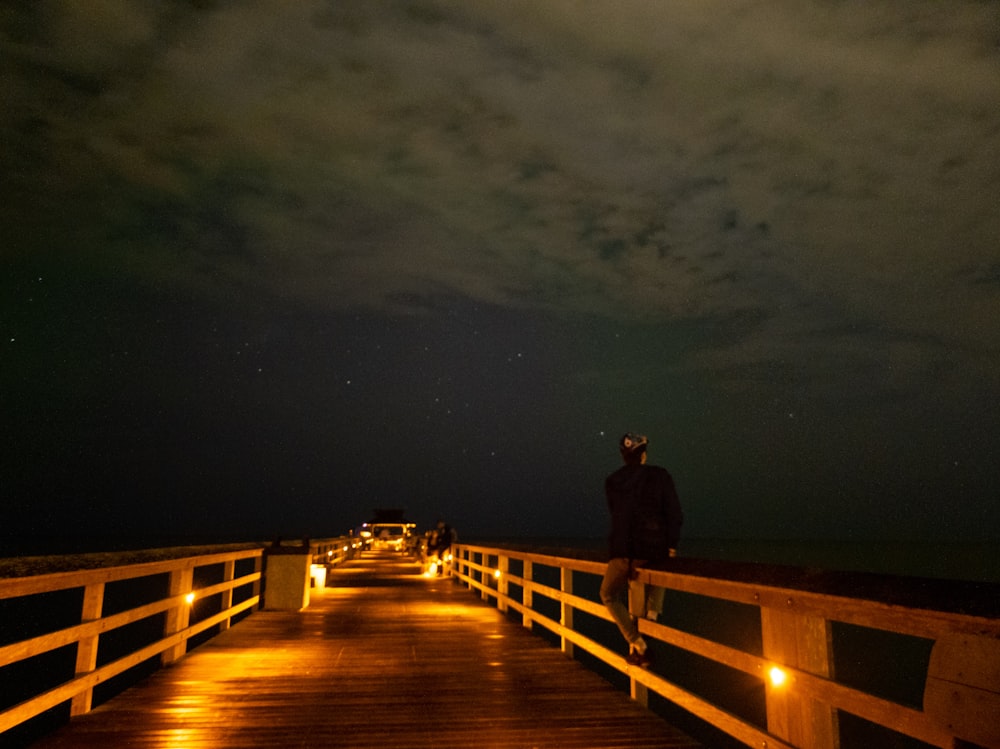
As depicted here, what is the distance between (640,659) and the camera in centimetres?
512

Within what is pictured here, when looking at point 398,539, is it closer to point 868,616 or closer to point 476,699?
point 476,699

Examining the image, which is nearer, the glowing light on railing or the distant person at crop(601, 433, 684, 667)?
the glowing light on railing

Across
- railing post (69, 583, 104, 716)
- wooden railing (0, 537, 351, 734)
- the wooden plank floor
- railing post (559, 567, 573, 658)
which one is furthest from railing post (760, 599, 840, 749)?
railing post (69, 583, 104, 716)

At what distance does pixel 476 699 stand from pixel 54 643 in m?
3.03

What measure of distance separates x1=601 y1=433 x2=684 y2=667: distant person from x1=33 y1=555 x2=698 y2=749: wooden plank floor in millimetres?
711

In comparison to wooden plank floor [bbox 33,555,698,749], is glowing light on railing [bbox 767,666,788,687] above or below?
above

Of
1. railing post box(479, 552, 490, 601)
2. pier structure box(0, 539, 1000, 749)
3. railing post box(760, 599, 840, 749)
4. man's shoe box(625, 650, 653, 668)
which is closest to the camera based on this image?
pier structure box(0, 539, 1000, 749)

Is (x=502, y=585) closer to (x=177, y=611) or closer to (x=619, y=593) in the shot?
(x=177, y=611)

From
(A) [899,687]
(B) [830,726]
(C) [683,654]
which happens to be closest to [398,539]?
(C) [683,654]

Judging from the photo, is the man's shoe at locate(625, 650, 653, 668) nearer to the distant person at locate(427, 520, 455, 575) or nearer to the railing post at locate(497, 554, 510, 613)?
the railing post at locate(497, 554, 510, 613)

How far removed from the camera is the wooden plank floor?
15.2 ft

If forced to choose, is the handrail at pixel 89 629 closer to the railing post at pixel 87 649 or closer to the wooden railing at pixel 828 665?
the railing post at pixel 87 649

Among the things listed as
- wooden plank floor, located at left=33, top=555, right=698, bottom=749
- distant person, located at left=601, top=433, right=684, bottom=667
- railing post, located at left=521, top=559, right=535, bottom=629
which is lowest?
wooden plank floor, located at left=33, top=555, right=698, bottom=749

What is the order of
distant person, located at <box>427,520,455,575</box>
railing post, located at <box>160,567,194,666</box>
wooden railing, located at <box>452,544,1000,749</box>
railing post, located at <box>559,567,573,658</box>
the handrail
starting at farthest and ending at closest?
distant person, located at <box>427,520,455,575</box> < railing post, located at <box>559,567,573,658</box> < railing post, located at <box>160,567,194,666</box> < the handrail < wooden railing, located at <box>452,544,1000,749</box>
